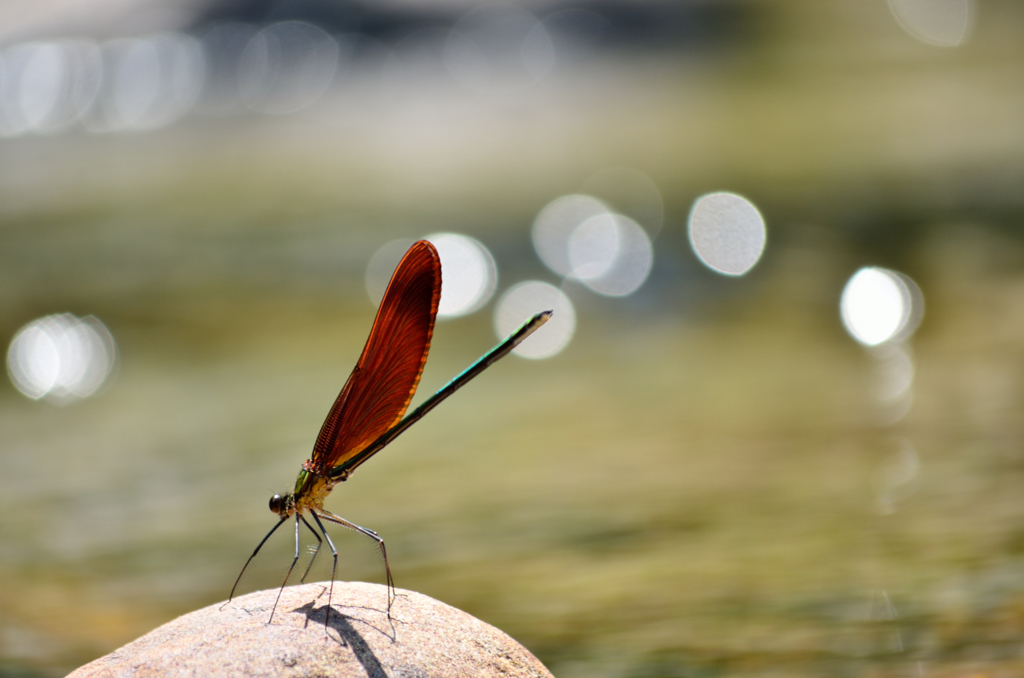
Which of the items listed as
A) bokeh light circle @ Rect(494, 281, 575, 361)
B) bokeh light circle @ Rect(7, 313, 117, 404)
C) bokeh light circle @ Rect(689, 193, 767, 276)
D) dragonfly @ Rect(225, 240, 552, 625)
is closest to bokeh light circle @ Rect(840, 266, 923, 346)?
bokeh light circle @ Rect(689, 193, 767, 276)

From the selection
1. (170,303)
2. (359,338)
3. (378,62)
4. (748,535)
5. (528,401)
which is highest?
(378,62)

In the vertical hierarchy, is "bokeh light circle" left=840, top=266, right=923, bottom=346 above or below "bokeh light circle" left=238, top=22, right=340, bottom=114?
below

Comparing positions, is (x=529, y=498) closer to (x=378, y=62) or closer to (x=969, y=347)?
(x=969, y=347)

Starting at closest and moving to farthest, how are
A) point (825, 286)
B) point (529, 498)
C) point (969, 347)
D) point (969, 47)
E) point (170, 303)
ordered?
1. point (529, 498)
2. point (969, 347)
3. point (825, 286)
4. point (170, 303)
5. point (969, 47)

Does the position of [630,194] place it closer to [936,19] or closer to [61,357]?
[61,357]

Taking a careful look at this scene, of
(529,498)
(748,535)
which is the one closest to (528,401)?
(529,498)

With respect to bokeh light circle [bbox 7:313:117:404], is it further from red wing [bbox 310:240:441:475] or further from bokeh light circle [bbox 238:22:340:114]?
bokeh light circle [bbox 238:22:340:114]
